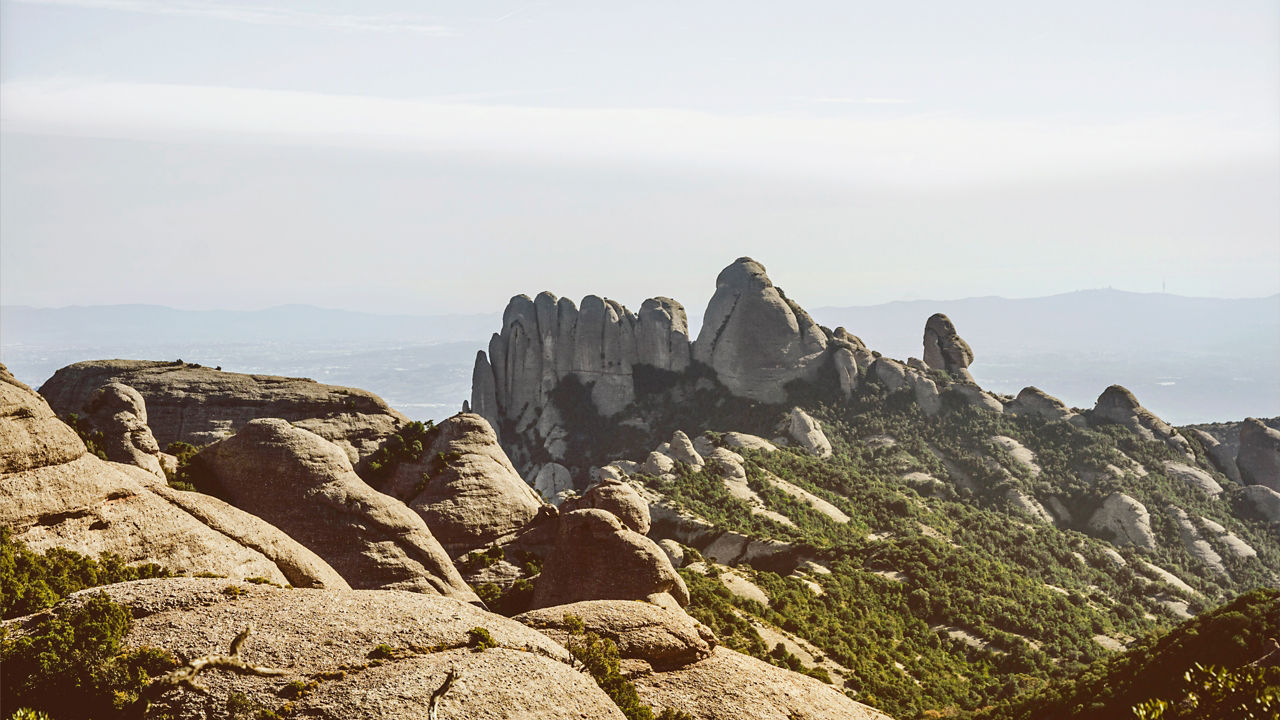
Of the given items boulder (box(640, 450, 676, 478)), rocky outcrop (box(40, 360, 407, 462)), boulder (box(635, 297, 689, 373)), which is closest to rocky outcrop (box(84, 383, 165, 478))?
rocky outcrop (box(40, 360, 407, 462))

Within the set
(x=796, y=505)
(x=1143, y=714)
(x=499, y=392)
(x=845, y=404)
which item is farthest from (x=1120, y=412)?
(x=1143, y=714)

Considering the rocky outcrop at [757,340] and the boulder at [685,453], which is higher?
the rocky outcrop at [757,340]

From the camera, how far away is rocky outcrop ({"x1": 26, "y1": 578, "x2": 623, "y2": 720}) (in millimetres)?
24109

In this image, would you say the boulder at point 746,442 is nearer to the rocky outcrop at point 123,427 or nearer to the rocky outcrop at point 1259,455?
the rocky outcrop at point 123,427

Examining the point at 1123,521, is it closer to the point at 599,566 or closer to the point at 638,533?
the point at 638,533

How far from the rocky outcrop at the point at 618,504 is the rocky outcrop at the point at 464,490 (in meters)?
3.25

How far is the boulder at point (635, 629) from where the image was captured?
33.5 metres

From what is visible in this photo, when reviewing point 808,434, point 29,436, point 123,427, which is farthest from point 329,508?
point 808,434

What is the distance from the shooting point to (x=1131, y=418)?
4528 inches

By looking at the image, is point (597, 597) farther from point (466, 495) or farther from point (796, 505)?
point (796, 505)

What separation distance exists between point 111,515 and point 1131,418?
414ft

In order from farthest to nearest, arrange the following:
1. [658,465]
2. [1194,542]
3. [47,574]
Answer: [1194,542] → [658,465] → [47,574]

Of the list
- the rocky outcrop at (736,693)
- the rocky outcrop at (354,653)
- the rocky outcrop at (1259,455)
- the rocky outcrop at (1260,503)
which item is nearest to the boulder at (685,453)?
the rocky outcrop at (736,693)

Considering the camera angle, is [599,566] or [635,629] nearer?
[635,629]
